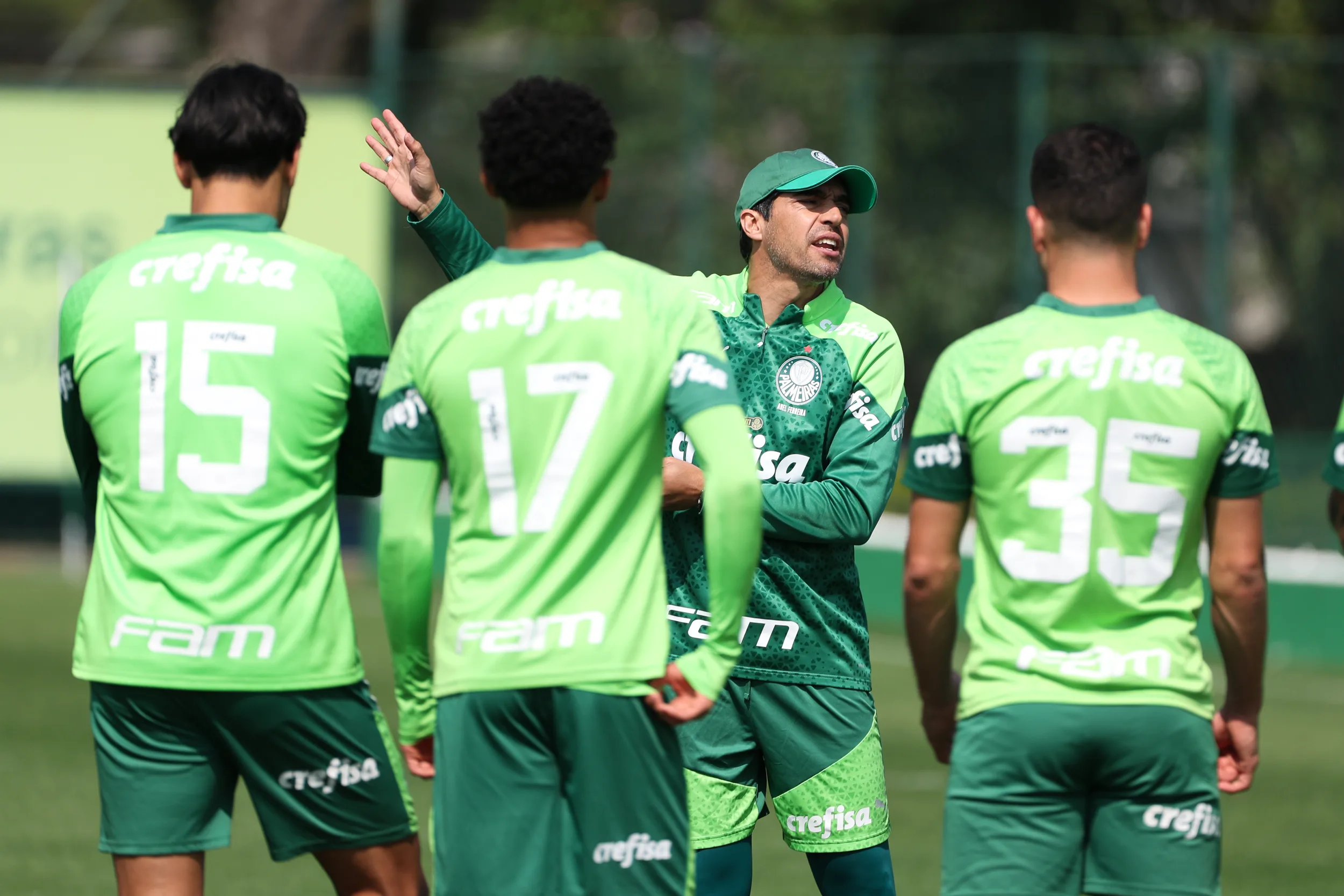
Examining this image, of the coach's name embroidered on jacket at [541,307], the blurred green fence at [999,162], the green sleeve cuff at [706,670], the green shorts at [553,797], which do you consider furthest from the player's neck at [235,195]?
the blurred green fence at [999,162]

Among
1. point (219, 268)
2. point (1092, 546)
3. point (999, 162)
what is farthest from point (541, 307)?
point (999, 162)

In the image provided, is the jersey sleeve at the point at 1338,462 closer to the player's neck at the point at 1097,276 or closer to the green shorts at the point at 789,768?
the player's neck at the point at 1097,276

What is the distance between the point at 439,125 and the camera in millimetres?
19547

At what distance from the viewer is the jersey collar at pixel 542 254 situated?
4180mm

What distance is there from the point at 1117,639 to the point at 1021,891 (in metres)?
0.55

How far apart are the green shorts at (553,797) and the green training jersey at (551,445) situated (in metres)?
0.07

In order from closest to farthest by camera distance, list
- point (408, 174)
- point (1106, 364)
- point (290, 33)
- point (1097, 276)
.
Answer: point (1106, 364) → point (1097, 276) → point (408, 174) → point (290, 33)

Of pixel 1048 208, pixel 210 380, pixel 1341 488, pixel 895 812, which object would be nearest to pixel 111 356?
pixel 210 380

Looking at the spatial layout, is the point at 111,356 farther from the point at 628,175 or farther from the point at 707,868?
the point at 628,175

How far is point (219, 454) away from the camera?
4289 mm

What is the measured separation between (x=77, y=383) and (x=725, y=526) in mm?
1460

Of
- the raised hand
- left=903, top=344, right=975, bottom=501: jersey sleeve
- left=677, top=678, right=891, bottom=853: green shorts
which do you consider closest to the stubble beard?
the raised hand

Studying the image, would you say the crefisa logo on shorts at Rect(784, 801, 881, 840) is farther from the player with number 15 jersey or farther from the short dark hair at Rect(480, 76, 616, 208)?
the short dark hair at Rect(480, 76, 616, 208)

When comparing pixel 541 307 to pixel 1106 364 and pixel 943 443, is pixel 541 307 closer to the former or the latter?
pixel 943 443
